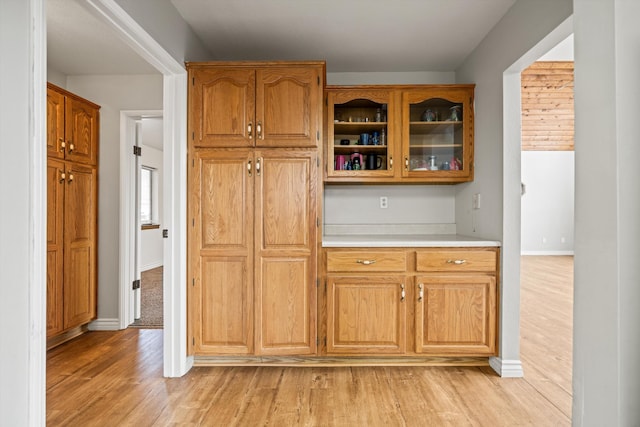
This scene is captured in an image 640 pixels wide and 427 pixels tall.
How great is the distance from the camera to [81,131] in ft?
10.9

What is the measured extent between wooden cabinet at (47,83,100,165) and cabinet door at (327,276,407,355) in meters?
2.50

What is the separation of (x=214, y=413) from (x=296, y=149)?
1.71 meters

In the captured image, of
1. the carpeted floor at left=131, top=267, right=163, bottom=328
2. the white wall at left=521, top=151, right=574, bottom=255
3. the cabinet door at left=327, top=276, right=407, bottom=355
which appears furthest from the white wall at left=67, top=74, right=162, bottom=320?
the white wall at left=521, top=151, right=574, bottom=255

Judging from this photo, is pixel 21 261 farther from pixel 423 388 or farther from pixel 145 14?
pixel 423 388

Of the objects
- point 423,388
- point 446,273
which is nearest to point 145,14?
point 446,273

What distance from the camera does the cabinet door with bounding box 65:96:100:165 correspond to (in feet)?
10.4

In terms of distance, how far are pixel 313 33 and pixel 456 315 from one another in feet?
7.55

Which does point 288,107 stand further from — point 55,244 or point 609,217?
point 55,244

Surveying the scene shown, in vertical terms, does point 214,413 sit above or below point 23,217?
below

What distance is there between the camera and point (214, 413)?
6.76 ft

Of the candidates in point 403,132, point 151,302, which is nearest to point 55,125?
point 151,302

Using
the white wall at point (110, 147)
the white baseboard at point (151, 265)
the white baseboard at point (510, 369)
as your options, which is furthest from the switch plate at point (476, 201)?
the white baseboard at point (151, 265)

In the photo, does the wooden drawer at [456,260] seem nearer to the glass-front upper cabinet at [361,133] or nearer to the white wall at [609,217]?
the glass-front upper cabinet at [361,133]

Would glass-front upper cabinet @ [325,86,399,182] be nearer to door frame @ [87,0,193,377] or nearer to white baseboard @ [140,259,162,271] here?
door frame @ [87,0,193,377]
